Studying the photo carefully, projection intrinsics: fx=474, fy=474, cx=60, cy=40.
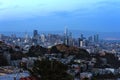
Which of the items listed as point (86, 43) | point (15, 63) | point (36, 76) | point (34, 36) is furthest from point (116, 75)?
point (34, 36)

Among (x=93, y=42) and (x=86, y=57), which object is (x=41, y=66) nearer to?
(x=86, y=57)

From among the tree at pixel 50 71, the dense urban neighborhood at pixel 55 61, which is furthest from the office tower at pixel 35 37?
the tree at pixel 50 71

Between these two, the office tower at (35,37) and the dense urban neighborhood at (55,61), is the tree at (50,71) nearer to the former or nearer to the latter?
the dense urban neighborhood at (55,61)

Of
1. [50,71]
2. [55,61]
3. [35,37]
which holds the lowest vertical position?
[35,37]

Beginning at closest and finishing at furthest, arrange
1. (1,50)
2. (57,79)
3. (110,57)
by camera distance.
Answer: (57,79) < (1,50) < (110,57)

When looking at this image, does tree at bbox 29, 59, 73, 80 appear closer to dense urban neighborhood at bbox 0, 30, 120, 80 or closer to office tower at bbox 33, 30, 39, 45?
dense urban neighborhood at bbox 0, 30, 120, 80

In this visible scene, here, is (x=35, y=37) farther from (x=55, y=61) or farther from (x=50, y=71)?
(x=50, y=71)

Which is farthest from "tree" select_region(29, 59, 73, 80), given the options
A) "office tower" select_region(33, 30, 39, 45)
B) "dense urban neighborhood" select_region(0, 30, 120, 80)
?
"office tower" select_region(33, 30, 39, 45)

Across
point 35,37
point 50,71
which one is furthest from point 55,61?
point 35,37

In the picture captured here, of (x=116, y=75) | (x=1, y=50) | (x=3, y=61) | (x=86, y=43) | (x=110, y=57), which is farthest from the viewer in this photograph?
(x=86, y=43)
